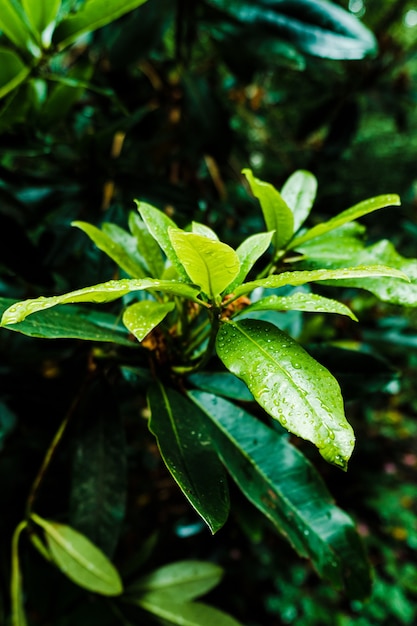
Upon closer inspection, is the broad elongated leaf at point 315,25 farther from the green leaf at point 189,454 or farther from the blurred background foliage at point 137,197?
the green leaf at point 189,454

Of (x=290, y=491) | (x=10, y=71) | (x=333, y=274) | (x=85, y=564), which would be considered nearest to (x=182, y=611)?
(x=85, y=564)

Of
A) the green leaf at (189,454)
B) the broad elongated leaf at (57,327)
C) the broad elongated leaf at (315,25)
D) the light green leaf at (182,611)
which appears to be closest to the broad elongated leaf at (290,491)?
the green leaf at (189,454)

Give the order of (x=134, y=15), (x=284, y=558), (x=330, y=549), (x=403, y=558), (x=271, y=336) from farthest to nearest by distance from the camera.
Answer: (x=403, y=558), (x=284, y=558), (x=134, y=15), (x=330, y=549), (x=271, y=336)

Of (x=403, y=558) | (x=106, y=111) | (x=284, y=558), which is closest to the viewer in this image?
(x=106, y=111)

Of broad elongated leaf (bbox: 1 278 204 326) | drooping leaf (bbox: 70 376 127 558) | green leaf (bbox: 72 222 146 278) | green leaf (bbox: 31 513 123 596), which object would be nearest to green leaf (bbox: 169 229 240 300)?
broad elongated leaf (bbox: 1 278 204 326)

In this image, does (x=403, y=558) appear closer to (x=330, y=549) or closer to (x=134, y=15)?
(x=330, y=549)

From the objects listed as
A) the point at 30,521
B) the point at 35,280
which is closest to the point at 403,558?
the point at 30,521

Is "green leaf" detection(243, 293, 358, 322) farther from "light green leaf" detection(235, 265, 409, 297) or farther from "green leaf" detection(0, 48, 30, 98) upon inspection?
"green leaf" detection(0, 48, 30, 98)
